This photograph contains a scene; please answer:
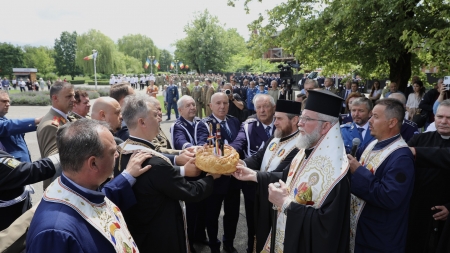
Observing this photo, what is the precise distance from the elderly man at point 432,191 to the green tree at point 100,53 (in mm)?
59700

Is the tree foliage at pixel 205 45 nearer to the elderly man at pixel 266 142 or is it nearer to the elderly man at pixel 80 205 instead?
the elderly man at pixel 266 142

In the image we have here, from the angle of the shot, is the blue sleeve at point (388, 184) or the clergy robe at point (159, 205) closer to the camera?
the clergy robe at point (159, 205)

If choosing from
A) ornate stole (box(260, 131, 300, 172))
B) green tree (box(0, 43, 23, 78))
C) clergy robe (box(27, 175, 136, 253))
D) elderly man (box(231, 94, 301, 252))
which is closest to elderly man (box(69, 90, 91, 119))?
elderly man (box(231, 94, 301, 252))

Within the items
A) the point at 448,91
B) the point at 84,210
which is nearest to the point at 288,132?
the point at 84,210

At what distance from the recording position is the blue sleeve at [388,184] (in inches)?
111

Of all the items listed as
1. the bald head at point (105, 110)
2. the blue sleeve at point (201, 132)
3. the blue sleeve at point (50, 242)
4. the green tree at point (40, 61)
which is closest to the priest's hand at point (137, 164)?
the blue sleeve at point (50, 242)

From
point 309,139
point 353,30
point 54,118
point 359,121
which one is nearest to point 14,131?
point 54,118

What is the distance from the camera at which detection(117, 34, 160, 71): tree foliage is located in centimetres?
7775

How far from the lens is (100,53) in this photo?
57406mm

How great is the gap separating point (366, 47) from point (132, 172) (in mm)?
8368

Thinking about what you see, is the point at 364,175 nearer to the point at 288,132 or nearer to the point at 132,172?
the point at 288,132

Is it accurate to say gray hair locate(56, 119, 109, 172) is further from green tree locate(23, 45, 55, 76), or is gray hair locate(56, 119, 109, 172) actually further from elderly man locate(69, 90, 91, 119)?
green tree locate(23, 45, 55, 76)

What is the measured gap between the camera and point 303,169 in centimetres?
279

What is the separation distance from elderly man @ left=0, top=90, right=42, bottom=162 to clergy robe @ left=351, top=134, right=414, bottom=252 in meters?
4.24
